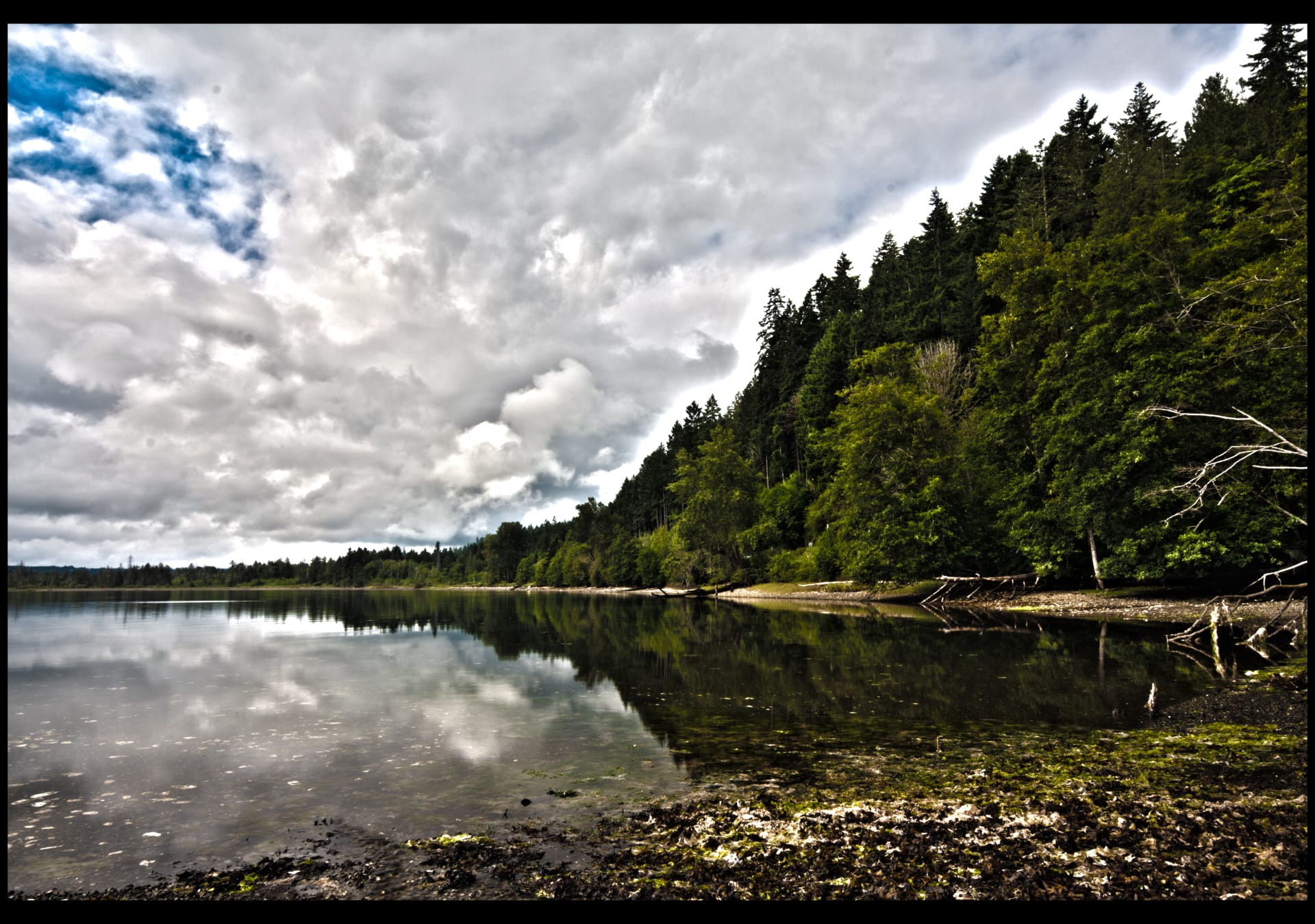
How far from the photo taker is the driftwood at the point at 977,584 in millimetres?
42844

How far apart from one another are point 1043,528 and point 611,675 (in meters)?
28.2

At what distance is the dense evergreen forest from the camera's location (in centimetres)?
2914

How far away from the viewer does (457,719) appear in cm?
1586

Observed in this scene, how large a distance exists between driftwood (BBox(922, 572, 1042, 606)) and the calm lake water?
1142cm

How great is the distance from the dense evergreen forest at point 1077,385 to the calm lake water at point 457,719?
723 centimetres

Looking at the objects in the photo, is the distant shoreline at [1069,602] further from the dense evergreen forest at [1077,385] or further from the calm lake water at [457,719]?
the calm lake water at [457,719]

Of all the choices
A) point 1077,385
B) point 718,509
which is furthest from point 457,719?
point 718,509

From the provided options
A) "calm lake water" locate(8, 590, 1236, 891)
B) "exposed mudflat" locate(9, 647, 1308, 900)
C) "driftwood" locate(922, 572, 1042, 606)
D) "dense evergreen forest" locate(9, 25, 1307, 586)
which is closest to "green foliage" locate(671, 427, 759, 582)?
"dense evergreen forest" locate(9, 25, 1307, 586)

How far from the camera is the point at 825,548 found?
2392 inches

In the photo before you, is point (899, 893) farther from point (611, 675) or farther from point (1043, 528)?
point (1043, 528)

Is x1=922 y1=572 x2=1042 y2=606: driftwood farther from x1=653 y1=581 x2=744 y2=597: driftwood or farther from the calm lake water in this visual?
x1=653 y1=581 x2=744 y2=597: driftwood

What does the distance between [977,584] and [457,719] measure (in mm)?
40760

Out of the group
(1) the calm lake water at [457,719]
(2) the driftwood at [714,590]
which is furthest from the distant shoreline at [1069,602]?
(2) the driftwood at [714,590]
